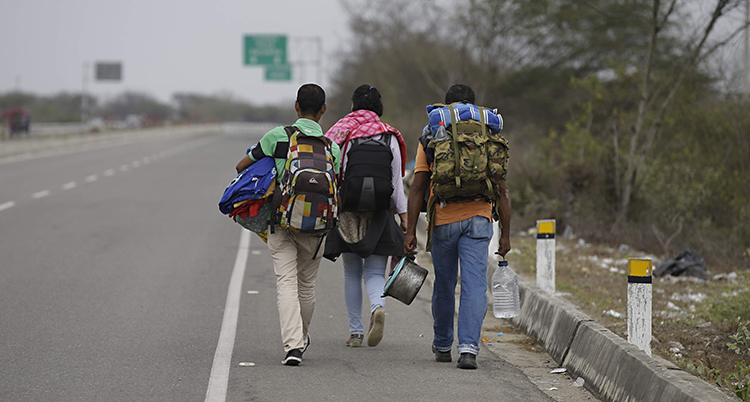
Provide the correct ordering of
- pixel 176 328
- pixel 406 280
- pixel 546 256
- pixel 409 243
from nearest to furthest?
pixel 409 243, pixel 406 280, pixel 176 328, pixel 546 256

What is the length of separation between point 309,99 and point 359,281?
152 cm

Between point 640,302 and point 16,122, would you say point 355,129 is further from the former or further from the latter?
point 16,122

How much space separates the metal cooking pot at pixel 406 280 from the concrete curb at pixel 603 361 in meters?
1.19

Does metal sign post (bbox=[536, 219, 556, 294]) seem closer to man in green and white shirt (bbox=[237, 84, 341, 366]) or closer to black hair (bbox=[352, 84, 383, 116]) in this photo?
black hair (bbox=[352, 84, 383, 116])

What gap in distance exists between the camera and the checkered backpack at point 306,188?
5523 millimetres

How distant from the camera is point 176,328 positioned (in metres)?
6.94

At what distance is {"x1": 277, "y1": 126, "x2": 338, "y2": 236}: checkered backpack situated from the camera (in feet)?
18.1

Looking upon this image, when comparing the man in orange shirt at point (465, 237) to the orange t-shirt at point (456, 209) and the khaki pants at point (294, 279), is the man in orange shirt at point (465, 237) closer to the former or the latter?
the orange t-shirt at point (456, 209)

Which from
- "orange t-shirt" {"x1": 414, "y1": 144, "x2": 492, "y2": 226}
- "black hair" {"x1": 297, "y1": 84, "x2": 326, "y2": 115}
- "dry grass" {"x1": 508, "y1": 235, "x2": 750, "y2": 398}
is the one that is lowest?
"dry grass" {"x1": 508, "y1": 235, "x2": 750, "y2": 398}

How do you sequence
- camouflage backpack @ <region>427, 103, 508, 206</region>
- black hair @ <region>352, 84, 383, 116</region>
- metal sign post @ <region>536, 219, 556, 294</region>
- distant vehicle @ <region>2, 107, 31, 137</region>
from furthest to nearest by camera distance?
distant vehicle @ <region>2, 107, 31, 137</region> → metal sign post @ <region>536, 219, 556, 294</region> → black hair @ <region>352, 84, 383, 116</region> → camouflage backpack @ <region>427, 103, 508, 206</region>

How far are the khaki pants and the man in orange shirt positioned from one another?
0.73 meters

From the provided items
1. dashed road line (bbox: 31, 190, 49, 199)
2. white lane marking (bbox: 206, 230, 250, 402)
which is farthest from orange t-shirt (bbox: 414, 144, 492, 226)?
dashed road line (bbox: 31, 190, 49, 199)

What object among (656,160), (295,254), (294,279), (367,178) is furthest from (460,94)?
(656,160)

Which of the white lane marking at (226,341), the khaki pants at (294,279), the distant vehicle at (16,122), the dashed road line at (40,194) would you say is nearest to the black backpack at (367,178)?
the khaki pants at (294,279)
